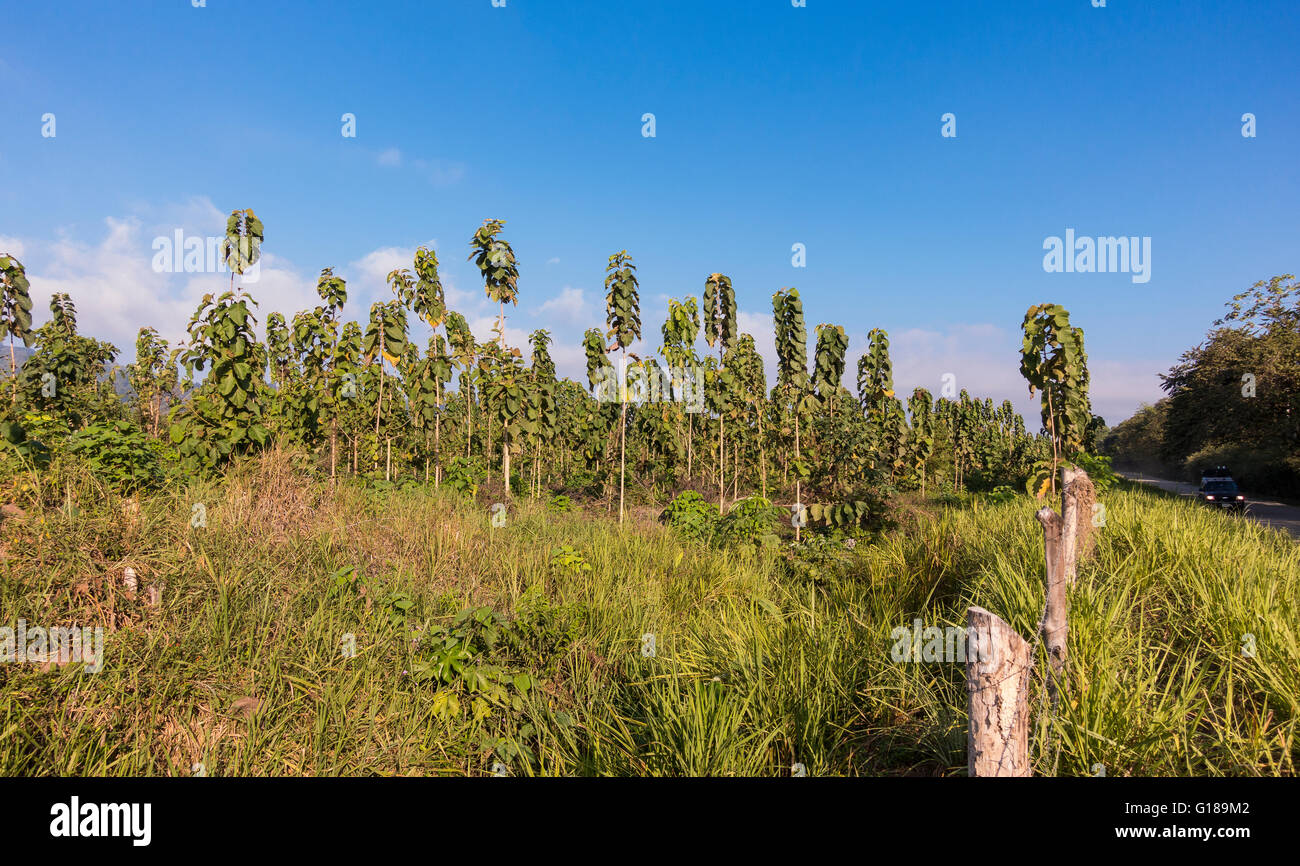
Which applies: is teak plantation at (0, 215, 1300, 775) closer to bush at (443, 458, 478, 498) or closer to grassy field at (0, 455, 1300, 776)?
grassy field at (0, 455, 1300, 776)

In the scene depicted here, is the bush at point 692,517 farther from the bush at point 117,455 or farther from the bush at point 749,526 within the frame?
the bush at point 117,455

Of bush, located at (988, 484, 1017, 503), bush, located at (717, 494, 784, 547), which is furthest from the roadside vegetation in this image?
bush, located at (717, 494, 784, 547)

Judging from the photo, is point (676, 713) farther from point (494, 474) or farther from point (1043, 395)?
point (494, 474)

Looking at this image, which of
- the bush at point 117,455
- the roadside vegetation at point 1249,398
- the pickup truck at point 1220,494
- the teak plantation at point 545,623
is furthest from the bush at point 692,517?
the roadside vegetation at point 1249,398

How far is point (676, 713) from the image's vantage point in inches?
138

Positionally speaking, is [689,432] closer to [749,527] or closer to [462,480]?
[462,480]

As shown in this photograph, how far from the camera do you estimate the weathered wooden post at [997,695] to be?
233 centimetres

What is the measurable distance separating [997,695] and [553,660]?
3.54 metres

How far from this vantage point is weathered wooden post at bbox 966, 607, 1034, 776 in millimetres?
2330

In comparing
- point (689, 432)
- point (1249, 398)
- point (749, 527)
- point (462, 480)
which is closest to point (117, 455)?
point (462, 480)

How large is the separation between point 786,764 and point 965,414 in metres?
30.8

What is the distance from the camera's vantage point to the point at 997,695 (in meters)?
2.33

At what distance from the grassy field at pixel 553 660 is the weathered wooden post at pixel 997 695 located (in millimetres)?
501
